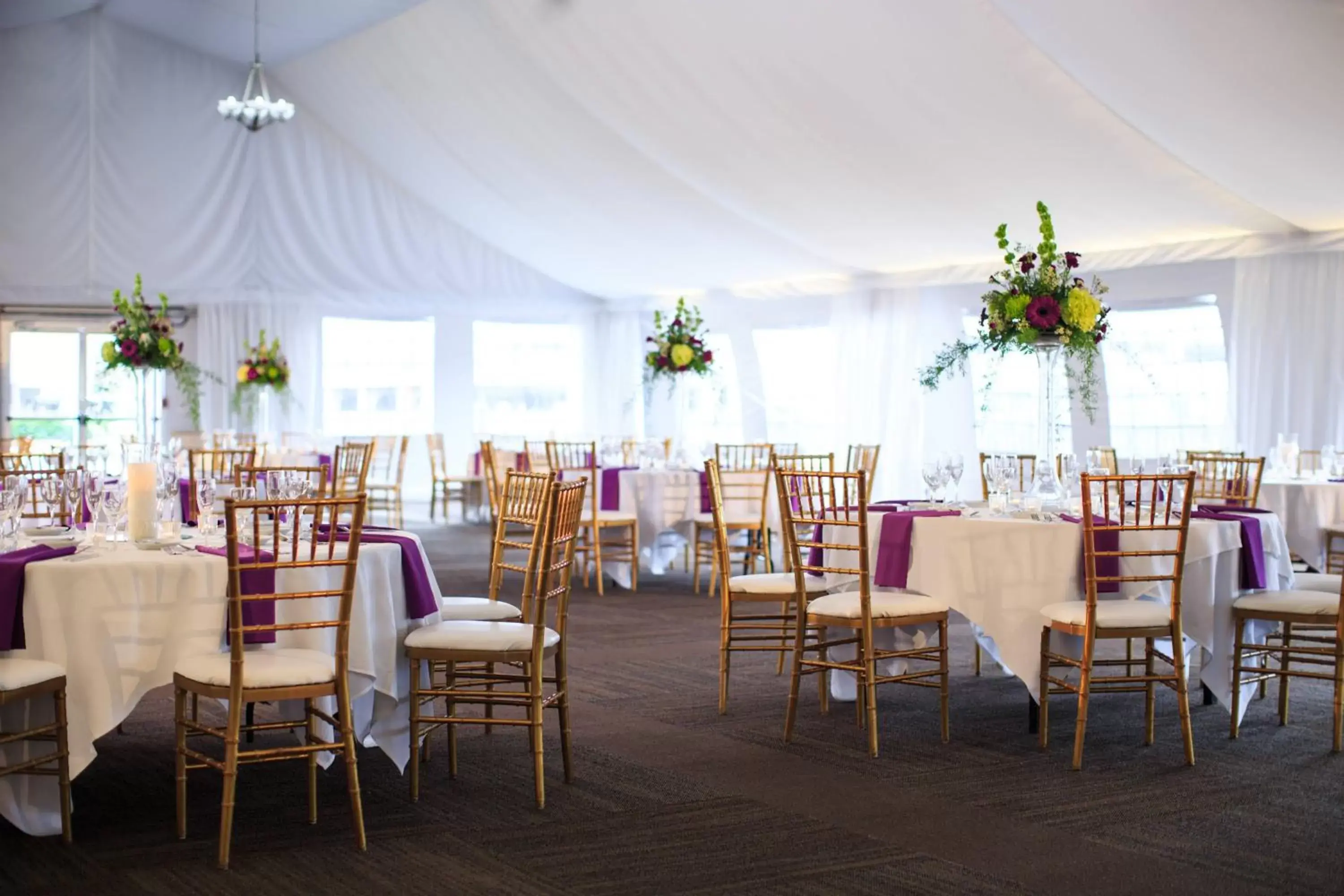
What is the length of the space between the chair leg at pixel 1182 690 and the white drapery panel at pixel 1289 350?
19.5 feet

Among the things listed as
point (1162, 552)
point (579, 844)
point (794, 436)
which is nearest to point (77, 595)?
point (579, 844)

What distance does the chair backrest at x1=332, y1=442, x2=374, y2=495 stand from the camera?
26.2 feet

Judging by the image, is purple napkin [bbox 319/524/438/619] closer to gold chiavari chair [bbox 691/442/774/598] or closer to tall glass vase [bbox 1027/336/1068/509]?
tall glass vase [bbox 1027/336/1068/509]

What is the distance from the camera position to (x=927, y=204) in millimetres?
11000

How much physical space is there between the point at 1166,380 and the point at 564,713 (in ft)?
27.9

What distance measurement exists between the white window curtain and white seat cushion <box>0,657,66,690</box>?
38.8 ft

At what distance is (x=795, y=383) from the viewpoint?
15.2 metres

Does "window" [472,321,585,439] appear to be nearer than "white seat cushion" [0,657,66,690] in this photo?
No

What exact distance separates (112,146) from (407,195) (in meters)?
3.26

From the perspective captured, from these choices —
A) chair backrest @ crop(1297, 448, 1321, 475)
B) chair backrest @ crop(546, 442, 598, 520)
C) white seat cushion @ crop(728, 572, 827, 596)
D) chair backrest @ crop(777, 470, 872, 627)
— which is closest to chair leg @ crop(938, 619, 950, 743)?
chair backrest @ crop(777, 470, 872, 627)

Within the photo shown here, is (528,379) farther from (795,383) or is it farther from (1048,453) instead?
(1048,453)

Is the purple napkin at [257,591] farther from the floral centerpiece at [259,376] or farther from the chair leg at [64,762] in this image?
the floral centerpiece at [259,376]

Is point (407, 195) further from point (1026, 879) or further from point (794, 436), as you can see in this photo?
point (1026, 879)

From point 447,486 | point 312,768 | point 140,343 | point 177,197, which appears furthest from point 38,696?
point 177,197
